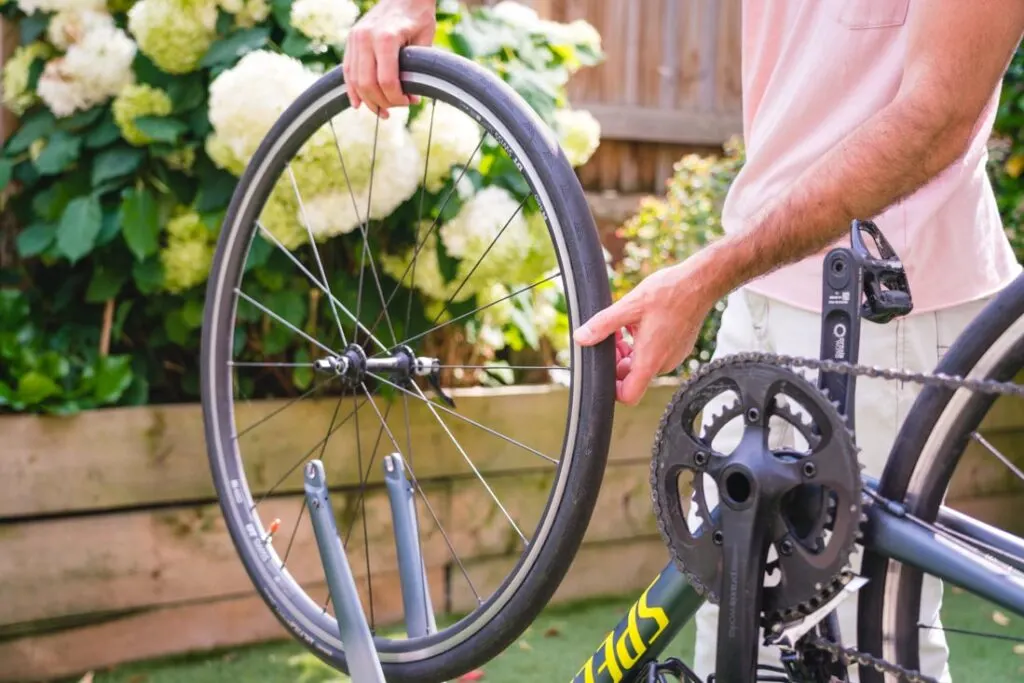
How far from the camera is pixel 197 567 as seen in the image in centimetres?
218

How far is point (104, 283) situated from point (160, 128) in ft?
1.09

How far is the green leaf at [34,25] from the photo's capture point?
228cm

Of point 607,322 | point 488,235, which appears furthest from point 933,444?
point 488,235

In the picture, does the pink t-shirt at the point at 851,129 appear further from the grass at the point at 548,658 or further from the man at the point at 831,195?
the grass at the point at 548,658

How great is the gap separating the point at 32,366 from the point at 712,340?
1.58m

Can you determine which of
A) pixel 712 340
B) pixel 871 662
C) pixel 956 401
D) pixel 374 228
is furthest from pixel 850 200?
pixel 712 340

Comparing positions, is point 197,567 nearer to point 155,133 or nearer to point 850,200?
point 155,133

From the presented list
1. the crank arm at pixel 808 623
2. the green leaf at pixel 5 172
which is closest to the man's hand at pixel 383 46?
the crank arm at pixel 808 623

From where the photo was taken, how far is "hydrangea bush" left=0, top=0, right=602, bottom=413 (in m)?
2.09

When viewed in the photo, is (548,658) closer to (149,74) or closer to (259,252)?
(259,252)

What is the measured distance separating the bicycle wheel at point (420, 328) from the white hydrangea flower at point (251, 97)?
0.10 metres

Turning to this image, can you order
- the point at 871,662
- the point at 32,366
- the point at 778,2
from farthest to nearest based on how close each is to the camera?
1. the point at 32,366
2. the point at 778,2
3. the point at 871,662

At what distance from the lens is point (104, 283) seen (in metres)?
2.23

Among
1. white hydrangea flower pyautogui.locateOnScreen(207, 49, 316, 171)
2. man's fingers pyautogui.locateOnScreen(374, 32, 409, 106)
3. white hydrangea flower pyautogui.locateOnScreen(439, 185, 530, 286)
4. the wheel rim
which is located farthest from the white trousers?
white hydrangea flower pyautogui.locateOnScreen(207, 49, 316, 171)
